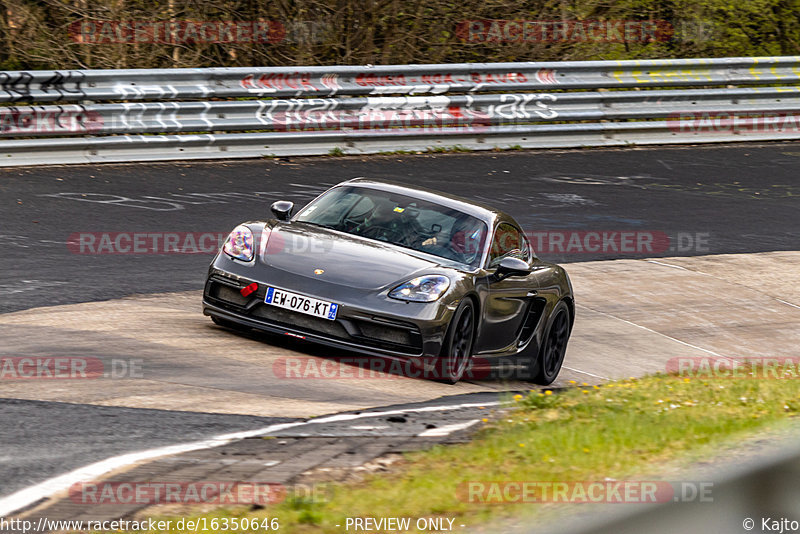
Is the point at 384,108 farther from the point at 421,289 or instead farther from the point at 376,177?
the point at 421,289

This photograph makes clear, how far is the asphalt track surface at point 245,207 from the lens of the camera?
6.22m

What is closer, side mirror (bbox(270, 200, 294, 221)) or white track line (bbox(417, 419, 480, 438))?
white track line (bbox(417, 419, 480, 438))

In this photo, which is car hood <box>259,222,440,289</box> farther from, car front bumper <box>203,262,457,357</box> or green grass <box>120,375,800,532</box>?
green grass <box>120,375,800,532</box>

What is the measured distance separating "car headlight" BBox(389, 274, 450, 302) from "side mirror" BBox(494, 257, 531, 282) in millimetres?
665

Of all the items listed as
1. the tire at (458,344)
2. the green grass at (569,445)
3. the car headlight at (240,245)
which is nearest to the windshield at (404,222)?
the tire at (458,344)

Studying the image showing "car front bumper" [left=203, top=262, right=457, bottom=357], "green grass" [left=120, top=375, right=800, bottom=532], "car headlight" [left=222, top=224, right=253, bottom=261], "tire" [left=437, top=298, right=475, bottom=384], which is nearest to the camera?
"green grass" [left=120, top=375, right=800, bottom=532]

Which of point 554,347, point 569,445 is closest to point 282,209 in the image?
point 554,347

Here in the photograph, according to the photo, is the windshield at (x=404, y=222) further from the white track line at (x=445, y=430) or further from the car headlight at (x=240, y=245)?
the white track line at (x=445, y=430)

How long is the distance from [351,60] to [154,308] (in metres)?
11.5

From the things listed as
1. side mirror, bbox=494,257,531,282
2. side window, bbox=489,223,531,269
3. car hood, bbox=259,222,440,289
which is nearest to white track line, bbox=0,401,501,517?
car hood, bbox=259,222,440,289

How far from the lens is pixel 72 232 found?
12.0 m

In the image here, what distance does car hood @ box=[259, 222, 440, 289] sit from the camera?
27.1 feet

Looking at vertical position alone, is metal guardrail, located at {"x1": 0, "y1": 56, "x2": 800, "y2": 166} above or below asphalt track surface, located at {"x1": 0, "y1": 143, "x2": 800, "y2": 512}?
above

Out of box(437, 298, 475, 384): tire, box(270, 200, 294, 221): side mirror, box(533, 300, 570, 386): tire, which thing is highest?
box(270, 200, 294, 221): side mirror
